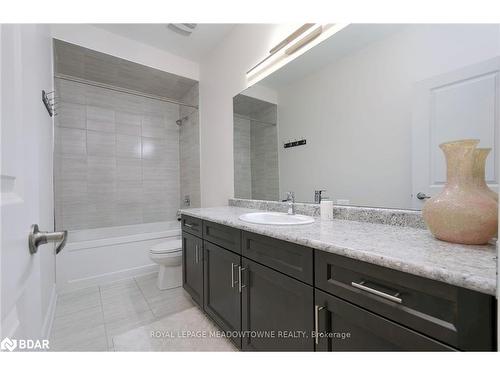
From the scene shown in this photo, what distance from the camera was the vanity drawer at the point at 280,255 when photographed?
0.80 meters

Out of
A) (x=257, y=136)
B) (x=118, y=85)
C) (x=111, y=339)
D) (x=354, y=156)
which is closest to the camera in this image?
(x=354, y=156)

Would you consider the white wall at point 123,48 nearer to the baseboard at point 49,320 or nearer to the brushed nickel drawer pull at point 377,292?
the baseboard at point 49,320

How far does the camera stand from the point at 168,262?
202 cm

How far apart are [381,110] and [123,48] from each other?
2580 mm

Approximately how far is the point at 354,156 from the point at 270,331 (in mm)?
1035

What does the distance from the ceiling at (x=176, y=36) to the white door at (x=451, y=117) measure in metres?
1.90

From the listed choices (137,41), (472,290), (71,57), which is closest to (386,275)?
(472,290)

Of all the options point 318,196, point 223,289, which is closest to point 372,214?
point 318,196

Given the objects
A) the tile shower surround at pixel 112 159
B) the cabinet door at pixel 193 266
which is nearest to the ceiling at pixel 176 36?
the tile shower surround at pixel 112 159

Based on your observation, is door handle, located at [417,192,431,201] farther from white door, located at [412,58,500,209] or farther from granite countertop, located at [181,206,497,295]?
granite countertop, located at [181,206,497,295]

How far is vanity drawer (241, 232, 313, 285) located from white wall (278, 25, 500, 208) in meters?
0.61

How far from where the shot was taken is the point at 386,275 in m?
→ 0.59

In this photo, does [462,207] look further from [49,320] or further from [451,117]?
[49,320]

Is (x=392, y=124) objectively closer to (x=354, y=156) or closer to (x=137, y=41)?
(x=354, y=156)
